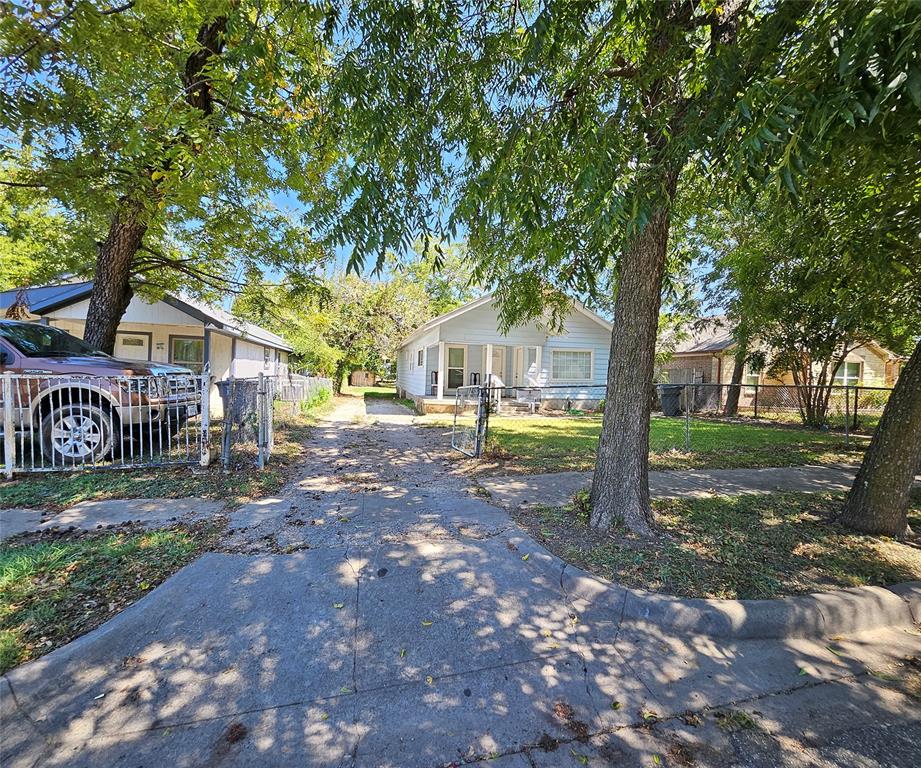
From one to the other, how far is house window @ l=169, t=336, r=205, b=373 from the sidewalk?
15.4 meters

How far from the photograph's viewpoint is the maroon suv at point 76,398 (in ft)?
18.4

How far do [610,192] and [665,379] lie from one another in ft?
82.8

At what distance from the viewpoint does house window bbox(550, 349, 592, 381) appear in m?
17.9

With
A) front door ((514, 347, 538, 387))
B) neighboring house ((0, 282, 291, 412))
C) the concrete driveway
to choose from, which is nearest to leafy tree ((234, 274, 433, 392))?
neighboring house ((0, 282, 291, 412))

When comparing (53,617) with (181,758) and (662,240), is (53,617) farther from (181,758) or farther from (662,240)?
(662,240)

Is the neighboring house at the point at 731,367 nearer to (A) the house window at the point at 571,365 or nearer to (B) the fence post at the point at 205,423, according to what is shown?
(A) the house window at the point at 571,365

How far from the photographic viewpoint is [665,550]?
365 cm

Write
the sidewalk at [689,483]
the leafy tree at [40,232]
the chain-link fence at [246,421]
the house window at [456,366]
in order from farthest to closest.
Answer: the house window at [456,366] → the leafy tree at [40,232] → the chain-link fence at [246,421] → the sidewalk at [689,483]

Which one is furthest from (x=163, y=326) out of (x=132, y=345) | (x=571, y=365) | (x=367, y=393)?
(x=571, y=365)

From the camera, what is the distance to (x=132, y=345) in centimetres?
1560

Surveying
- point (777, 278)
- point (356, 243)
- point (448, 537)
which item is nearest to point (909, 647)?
point (448, 537)

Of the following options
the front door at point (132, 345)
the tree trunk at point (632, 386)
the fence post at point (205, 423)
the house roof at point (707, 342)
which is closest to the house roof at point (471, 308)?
the house roof at point (707, 342)

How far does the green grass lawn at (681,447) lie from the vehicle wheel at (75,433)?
5508 millimetres

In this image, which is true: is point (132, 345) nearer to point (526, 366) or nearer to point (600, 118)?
point (526, 366)
